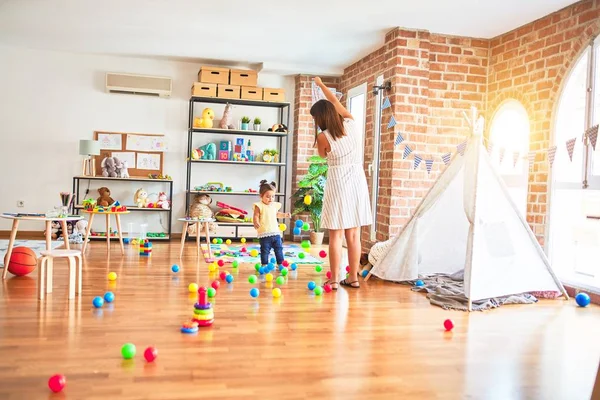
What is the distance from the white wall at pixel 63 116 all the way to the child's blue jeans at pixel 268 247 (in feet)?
10.0

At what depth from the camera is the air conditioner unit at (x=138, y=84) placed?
26.1 feet

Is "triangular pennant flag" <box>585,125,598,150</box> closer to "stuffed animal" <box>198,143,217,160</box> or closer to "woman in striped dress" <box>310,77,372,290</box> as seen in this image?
"woman in striped dress" <box>310,77,372,290</box>

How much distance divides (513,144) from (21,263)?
15.2 ft

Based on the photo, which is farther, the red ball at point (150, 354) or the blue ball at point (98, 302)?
the blue ball at point (98, 302)

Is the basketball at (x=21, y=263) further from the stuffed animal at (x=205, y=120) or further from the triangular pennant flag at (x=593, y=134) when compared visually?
the triangular pennant flag at (x=593, y=134)

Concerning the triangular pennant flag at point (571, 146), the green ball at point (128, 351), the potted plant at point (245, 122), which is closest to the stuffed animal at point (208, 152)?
the potted plant at point (245, 122)

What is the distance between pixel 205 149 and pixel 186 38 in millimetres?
1822

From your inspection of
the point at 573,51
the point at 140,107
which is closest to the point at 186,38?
the point at 140,107

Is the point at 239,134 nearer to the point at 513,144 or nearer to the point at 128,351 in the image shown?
the point at 513,144

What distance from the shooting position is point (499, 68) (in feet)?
20.2

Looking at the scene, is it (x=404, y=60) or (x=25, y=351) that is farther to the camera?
(x=404, y=60)

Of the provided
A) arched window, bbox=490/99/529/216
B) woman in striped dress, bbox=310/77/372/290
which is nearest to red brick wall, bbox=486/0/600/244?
arched window, bbox=490/99/529/216

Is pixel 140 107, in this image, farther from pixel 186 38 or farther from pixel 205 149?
pixel 186 38

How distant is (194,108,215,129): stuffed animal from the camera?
8047 mm
